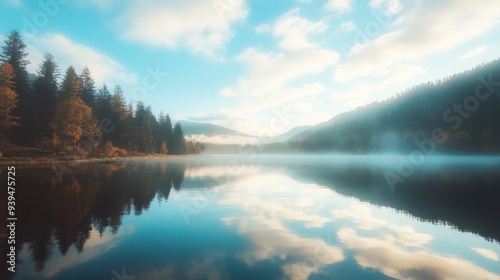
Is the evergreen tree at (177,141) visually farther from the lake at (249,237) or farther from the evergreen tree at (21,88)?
the lake at (249,237)

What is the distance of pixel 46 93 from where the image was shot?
80.0 m

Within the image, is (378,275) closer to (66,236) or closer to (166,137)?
(66,236)

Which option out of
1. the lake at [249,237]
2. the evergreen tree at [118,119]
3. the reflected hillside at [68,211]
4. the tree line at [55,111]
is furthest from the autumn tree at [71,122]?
the lake at [249,237]

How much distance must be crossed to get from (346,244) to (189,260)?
905 centimetres

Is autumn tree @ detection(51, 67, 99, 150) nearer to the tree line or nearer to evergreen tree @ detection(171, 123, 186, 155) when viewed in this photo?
the tree line

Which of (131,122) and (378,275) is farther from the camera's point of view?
(131,122)

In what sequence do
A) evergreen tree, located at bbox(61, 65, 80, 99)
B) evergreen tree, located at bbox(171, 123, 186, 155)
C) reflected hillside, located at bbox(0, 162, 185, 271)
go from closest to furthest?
reflected hillside, located at bbox(0, 162, 185, 271) < evergreen tree, located at bbox(61, 65, 80, 99) < evergreen tree, located at bbox(171, 123, 186, 155)

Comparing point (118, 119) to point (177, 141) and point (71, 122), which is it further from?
point (177, 141)

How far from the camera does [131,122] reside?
11669 centimetres

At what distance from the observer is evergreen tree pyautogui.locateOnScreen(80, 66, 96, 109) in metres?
94.1

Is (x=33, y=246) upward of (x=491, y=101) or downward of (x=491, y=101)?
downward

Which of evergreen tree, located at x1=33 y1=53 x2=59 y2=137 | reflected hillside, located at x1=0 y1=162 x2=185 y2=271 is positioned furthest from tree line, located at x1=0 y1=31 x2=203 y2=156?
reflected hillside, located at x1=0 y1=162 x2=185 y2=271

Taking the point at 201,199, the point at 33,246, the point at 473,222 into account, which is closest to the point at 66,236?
the point at 33,246

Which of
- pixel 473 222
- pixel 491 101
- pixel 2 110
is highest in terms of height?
pixel 491 101
